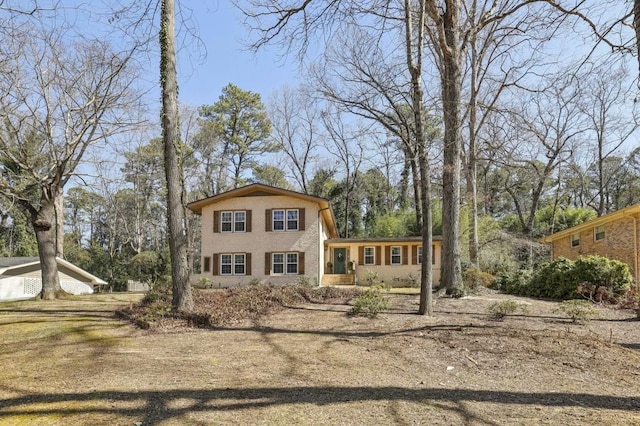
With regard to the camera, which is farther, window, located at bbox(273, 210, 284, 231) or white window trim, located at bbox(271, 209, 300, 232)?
window, located at bbox(273, 210, 284, 231)

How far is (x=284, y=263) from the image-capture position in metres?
21.0

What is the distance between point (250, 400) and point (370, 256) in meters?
20.1

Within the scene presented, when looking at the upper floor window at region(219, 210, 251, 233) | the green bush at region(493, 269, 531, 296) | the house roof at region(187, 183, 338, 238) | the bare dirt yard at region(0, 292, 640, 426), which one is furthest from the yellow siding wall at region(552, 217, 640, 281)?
the upper floor window at region(219, 210, 251, 233)

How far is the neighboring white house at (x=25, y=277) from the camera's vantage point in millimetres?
23375

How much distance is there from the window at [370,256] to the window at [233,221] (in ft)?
23.6

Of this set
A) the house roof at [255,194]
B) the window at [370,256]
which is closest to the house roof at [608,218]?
the window at [370,256]

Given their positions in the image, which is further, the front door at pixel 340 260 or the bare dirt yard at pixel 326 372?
the front door at pixel 340 260

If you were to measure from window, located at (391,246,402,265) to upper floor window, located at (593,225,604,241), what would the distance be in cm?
928

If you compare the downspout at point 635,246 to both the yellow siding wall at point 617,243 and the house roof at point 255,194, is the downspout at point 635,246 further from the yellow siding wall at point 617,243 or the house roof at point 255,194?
the house roof at point 255,194

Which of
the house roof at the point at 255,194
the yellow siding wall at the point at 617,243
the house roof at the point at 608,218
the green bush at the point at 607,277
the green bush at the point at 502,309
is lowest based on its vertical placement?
the green bush at the point at 502,309

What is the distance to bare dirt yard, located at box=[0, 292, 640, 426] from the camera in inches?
167

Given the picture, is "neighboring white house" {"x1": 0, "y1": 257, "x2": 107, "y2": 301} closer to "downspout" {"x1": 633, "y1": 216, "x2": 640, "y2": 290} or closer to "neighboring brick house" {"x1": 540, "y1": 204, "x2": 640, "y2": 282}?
"neighboring brick house" {"x1": 540, "y1": 204, "x2": 640, "y2": 282}

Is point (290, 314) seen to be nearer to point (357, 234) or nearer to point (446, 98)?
point (446, 98)

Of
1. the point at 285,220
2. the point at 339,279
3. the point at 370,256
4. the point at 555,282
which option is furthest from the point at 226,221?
the point at 555,282
